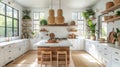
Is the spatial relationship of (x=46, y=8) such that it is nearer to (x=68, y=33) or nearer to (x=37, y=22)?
(x=37, y=22)

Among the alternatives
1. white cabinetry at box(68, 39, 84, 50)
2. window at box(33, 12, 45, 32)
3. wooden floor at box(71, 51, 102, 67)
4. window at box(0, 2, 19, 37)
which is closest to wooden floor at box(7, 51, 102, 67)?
wooden floor at box(71, 51, 102, 67)

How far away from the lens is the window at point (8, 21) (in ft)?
19.5

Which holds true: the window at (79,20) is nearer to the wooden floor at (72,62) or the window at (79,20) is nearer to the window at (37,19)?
the window at (37,19)

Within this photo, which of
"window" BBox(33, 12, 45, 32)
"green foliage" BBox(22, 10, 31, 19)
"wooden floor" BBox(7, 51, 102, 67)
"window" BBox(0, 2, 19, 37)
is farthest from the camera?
"window" BBox(33, 12, 45, 32)

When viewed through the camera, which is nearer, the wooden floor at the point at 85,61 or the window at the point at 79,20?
the wooden floor at the point at 85,61

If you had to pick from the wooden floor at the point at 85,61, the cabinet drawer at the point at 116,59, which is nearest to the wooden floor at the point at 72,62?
the wooden floor at the point at 85,61

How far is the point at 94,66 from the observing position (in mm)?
5023

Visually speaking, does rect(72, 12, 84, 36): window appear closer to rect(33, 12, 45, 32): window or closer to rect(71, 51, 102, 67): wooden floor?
rect(33, 12, 45, 32): window

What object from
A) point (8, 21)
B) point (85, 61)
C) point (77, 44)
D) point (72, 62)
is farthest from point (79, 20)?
point (8, 21)

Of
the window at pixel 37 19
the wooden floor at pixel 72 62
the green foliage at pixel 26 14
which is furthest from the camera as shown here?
the window at pixel 37 19

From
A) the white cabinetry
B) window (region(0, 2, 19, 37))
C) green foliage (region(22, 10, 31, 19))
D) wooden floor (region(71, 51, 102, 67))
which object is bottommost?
wooden floor (region(71, 51, 102, 67))

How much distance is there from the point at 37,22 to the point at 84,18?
11.3ft

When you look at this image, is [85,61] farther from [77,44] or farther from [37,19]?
[37,19]

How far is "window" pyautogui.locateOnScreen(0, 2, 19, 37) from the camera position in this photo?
234 inches
